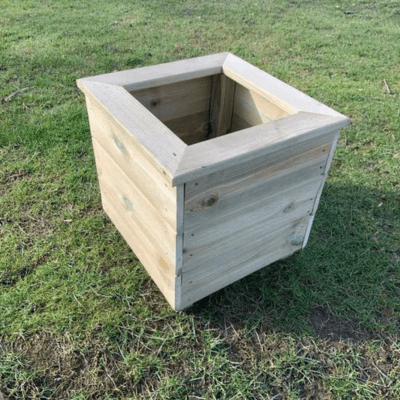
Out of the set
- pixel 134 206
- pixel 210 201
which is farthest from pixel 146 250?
pixel 210 201

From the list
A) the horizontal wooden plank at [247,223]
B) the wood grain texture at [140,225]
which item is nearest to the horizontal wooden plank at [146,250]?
the wood grain texture at [140,225]

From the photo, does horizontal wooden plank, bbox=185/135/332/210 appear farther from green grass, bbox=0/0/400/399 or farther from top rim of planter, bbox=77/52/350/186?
green grass, bbox=0/0/400/399

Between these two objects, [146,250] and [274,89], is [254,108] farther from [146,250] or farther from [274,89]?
[146,250]

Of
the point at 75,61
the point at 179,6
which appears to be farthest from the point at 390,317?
the point at 179,6

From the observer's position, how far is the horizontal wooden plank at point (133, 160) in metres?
1.38

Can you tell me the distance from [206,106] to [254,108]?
1.01ft

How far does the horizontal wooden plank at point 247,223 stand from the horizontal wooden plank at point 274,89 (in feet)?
0.94

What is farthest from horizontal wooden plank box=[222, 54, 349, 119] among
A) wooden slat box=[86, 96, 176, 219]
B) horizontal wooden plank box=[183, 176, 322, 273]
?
wooden slat box=[86, 96, 176, 219]

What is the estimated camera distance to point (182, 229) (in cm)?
143

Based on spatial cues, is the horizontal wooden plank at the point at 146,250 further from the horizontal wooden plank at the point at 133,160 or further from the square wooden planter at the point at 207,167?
the horizontal wooden plank at the point at 133,160

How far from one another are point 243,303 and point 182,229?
645 mm

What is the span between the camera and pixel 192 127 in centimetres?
221

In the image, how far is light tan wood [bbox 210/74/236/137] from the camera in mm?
2043

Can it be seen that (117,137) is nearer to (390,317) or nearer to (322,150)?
(322,150)
